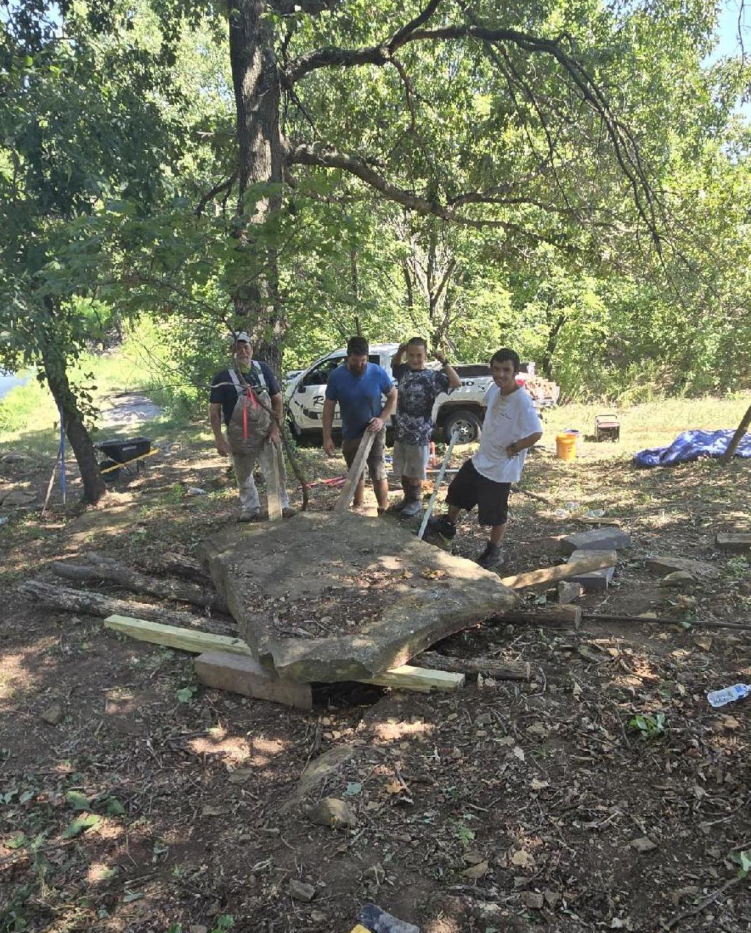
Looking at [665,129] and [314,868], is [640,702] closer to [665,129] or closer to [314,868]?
[314,868]

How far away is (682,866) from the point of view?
2432 mm

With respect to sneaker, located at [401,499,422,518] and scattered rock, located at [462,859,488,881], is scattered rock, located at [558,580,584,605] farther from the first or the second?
scattered rock, located at [462,859,488,881]

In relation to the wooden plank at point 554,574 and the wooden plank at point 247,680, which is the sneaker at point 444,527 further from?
the wooden plank at point 247,680

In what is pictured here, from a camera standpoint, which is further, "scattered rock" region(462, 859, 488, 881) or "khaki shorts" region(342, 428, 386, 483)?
"khaki shorts" region(342, 428, 386, 483)

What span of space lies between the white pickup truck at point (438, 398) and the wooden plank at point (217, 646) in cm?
715

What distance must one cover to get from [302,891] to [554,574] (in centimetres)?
289

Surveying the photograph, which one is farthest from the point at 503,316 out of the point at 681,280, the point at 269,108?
the point at 269,108

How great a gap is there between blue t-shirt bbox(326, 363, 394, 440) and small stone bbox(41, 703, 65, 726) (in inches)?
125

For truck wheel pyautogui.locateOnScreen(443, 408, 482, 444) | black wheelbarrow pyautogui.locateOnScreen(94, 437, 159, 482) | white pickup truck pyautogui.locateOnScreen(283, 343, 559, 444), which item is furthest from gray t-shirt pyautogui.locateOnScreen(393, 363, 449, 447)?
truck wheel pyautogui.locateOnScreen(443, 408, 482, 444)

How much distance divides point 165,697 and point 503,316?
13630 millimetres

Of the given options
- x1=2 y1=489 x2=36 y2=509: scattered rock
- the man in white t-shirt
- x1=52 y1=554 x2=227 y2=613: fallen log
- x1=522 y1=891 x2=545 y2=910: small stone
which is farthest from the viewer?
x1=2 y1=489 x2=36 y2=509: scattered rock

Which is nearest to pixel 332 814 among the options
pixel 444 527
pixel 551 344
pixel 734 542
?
pixel 444 527

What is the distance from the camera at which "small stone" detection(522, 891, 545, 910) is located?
7.57 ft

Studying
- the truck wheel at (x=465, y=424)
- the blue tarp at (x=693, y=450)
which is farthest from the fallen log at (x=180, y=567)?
the truck wheel at (x=465, y=424)
